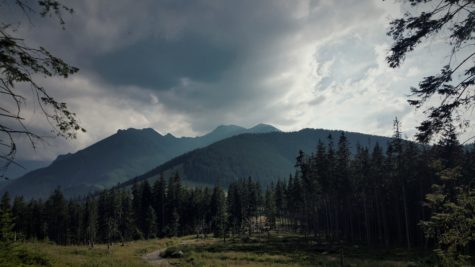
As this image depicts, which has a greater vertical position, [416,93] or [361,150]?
[361,150]

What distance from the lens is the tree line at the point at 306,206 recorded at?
6350cm

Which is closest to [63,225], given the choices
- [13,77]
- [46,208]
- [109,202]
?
[46,208]

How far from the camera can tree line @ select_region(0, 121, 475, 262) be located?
63500 mm

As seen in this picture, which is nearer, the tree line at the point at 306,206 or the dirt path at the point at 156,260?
the dirt path at the point at 156,260

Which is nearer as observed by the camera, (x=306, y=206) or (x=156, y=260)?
(x=156, y=260)

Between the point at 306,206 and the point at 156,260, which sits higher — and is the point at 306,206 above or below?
above

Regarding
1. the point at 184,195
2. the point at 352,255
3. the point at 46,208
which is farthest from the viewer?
the point at 184,195

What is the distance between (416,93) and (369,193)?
214ft

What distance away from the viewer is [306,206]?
98.6m

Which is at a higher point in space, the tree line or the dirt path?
the tree line

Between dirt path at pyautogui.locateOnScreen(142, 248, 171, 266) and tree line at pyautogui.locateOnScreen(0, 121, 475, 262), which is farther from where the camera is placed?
tree line at pyautogui.locateOnScreen(0, 121, 475, 262)

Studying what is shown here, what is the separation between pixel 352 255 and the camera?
161 feet

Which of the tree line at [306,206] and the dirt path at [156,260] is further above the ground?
the tree line at [306,206]

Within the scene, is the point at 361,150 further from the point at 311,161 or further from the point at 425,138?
the point at 425,138
